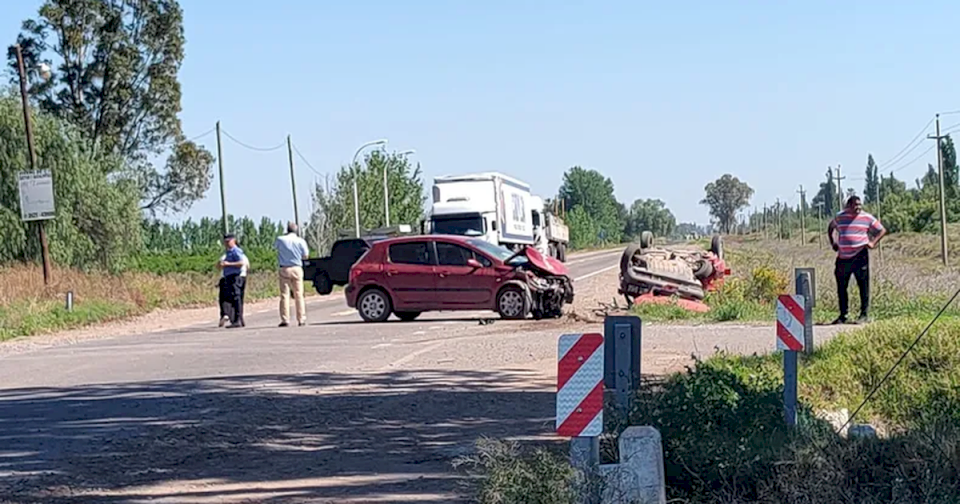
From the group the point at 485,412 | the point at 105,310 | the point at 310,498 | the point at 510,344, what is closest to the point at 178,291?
the point at 105,310

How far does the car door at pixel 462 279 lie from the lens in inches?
813

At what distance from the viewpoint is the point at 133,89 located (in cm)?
5503

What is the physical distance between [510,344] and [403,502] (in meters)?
9.18

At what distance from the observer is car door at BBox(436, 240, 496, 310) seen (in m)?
20.7

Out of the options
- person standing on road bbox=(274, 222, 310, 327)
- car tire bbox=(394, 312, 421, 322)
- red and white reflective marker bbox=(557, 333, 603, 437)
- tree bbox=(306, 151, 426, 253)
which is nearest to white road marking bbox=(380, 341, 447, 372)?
car tire bbox=(394, 312, 421, 322)

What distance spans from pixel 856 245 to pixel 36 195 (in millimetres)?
21396

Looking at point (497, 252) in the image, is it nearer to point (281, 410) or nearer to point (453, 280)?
point (453, 280)

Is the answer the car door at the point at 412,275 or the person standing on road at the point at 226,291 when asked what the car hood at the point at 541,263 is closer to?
the car door at the point at 412,275

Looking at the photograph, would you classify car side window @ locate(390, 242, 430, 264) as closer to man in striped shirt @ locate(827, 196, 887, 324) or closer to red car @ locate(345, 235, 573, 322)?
red car @ locate(345, 235, 573, 322)

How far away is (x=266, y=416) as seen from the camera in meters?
10.5

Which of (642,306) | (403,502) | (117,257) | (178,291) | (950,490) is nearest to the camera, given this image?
(950,490)

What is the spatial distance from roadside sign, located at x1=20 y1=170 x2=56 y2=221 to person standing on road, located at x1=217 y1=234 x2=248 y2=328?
9992 millimetres

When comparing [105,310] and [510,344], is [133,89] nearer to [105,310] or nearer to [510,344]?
[105,310]

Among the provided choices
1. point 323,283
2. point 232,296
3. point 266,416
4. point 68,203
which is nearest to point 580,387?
point 266,416
